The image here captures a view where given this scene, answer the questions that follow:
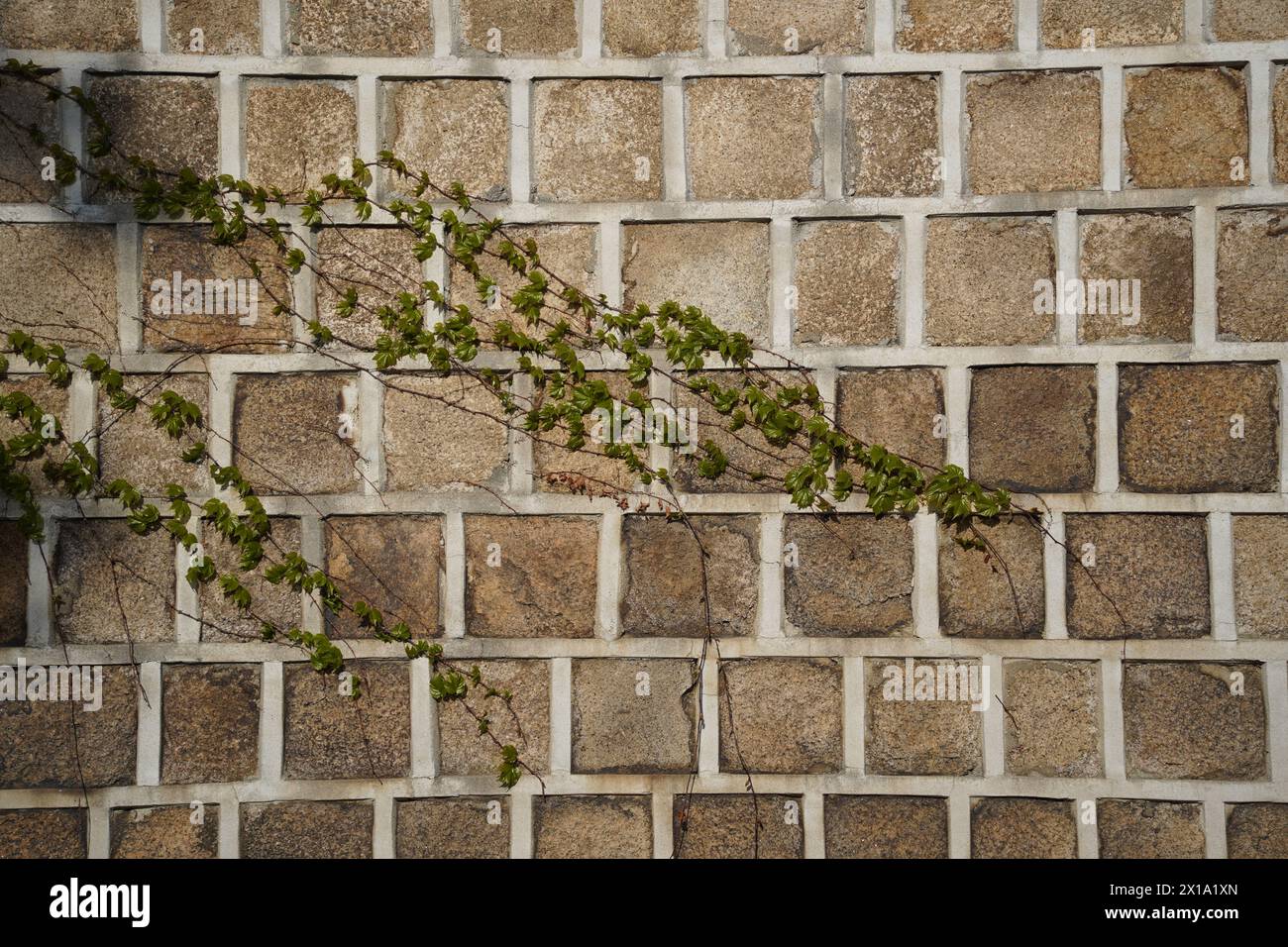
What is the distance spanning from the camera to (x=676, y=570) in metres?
3.31

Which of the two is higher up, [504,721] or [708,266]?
[708,266]

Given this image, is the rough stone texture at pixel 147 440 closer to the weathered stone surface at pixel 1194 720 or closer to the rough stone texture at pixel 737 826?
Answer: the rough stone texture at pixel 737 826

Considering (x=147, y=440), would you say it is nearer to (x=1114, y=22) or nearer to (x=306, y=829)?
(x=306, y=829)

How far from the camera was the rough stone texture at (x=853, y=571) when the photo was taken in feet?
10.8

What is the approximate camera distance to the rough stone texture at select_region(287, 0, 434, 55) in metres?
3.25

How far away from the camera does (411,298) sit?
10.6 feet

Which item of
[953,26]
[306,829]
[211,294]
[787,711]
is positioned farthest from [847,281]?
[306,829]

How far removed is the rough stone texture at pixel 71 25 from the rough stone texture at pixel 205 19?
16cm

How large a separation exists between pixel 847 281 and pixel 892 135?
650mm

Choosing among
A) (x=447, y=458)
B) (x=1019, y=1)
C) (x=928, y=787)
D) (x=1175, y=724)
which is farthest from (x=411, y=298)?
(x=1175, y=724)

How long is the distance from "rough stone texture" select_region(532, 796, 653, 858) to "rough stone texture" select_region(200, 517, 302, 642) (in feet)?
4.58

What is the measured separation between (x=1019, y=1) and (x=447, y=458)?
311cm

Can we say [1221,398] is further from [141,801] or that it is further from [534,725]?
[141,801]

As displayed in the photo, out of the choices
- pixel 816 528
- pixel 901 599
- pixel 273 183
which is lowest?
pixel 901 599
